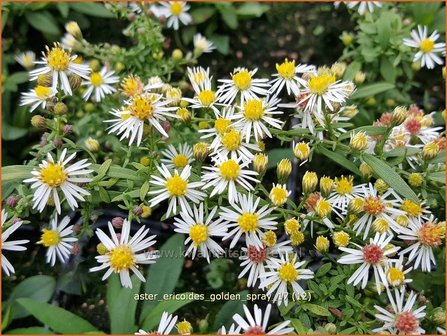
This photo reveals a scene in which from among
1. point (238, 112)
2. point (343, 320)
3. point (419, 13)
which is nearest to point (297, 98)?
point (238, 112)

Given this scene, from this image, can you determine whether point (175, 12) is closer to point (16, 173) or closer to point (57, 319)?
point (16, 173)

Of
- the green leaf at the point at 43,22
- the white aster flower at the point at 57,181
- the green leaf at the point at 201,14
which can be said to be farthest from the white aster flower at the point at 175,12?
the white aster flower at the point at 57,181

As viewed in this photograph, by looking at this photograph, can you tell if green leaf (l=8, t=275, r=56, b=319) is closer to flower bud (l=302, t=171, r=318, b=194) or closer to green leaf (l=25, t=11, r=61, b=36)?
flower bud (l=302, t=171, r=318, b=194)

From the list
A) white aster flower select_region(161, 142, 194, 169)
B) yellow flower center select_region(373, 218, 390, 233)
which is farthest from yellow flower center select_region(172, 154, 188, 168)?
yellow flower center select_region(373, 218, 390, 233)

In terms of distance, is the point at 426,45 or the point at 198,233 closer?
the point at 198,233

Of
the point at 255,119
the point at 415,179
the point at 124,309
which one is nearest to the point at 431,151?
the point at 415,179

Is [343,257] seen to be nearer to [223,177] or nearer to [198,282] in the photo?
[223,177]

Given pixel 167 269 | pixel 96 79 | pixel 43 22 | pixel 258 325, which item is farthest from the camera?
pixel 43 22
